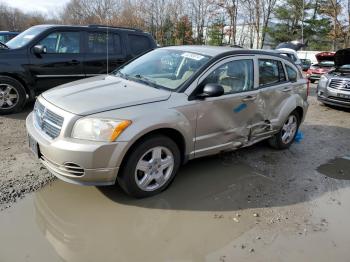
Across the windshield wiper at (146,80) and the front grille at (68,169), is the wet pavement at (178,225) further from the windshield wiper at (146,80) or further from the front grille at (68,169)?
the windshield wiper at (146,80)

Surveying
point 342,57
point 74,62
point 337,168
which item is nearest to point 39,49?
point 74,62

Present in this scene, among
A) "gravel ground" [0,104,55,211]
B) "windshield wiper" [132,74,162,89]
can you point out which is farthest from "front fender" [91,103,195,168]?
"gravel ground" [0,104,55,211]

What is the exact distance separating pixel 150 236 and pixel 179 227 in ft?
1.07

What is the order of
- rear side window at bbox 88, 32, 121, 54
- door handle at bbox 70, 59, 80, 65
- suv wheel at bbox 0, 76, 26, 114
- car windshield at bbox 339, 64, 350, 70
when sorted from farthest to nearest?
car windshield at bbox 339, 64, 350, 70 → rear side window at bbox 88, 32, 121, 54 → door handle at bbox 70, 59, 80, 65 → suv wheel at bbox 0, 76, 26, 114

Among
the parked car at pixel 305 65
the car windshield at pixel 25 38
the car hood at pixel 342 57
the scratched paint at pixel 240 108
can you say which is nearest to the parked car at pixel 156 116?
the scratched paint at pixel 240 108

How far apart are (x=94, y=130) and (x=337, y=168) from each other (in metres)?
3.90

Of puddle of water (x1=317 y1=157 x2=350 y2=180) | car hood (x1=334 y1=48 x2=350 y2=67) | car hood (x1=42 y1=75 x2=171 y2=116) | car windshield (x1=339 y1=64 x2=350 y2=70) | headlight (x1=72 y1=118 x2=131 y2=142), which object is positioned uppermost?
car hood (x1=334 y1=48 x2=350 y2=67)

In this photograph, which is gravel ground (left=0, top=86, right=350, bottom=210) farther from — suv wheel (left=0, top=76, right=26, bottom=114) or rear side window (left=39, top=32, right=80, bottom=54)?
rear side window (left=39, top=32, right=80, bottom=54)

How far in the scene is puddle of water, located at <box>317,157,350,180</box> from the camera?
4846 millimetres

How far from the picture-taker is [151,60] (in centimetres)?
464

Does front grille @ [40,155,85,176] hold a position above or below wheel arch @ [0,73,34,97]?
below

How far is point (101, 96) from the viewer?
11.7 feet

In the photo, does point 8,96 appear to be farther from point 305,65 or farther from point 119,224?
A: point 305,65

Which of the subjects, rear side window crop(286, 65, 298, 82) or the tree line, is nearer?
rear side window crop(286, 65, 298, 82)
